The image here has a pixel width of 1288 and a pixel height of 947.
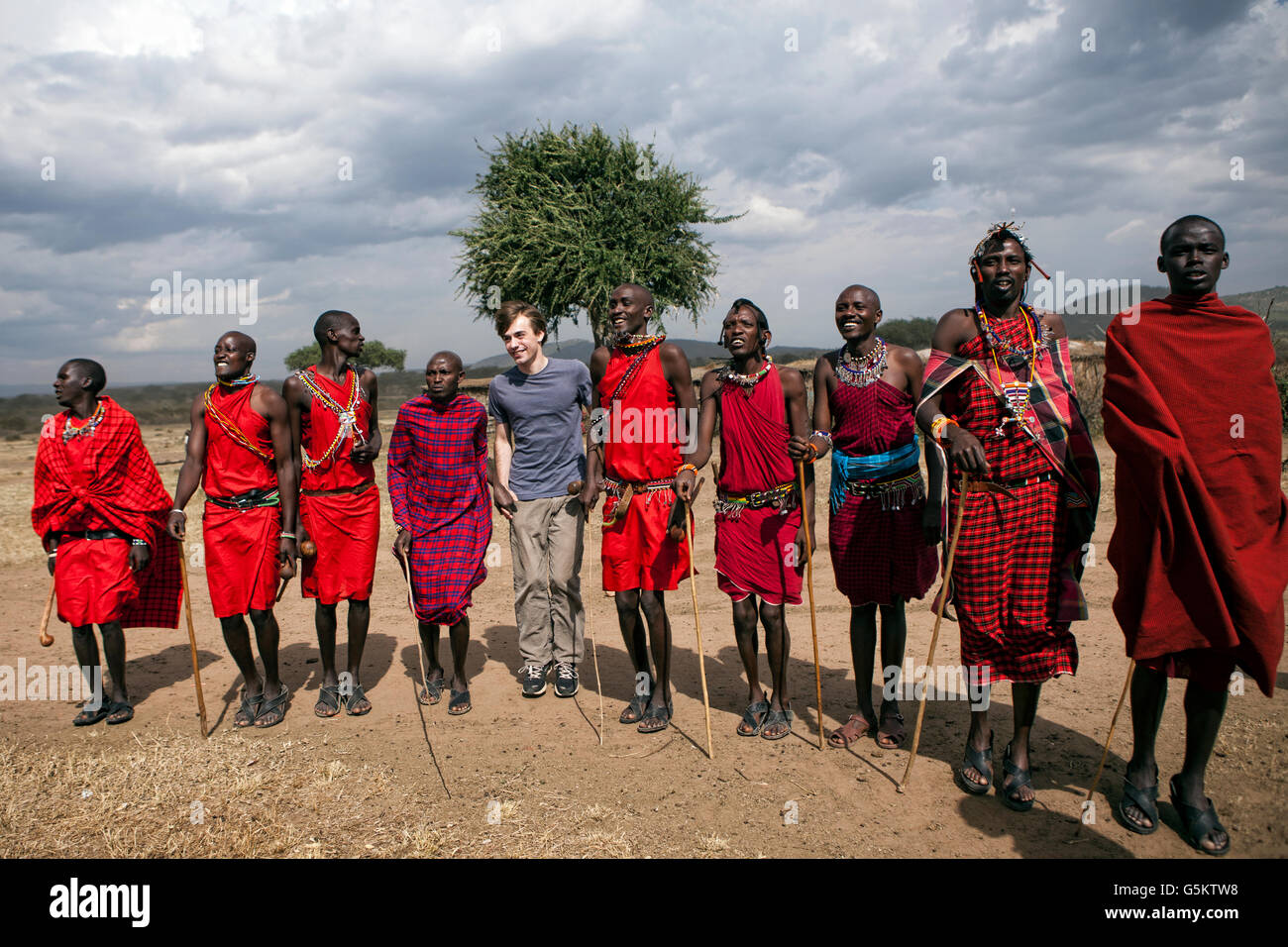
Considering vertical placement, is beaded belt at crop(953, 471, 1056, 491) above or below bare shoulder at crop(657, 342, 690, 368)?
below

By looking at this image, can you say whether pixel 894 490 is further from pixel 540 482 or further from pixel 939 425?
pixel 540 482

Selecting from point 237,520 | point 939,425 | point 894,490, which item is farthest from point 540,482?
point 939,425

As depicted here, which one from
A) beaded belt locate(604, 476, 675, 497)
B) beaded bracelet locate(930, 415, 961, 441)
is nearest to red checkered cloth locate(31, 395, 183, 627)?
beaded belt locate(604, 476, 675, 497)

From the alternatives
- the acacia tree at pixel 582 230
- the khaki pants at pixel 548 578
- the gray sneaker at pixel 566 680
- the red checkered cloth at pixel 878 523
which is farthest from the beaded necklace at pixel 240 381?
the acacia tree at pixel 582 230

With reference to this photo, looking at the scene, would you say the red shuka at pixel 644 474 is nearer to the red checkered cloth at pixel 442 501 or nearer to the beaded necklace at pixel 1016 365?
the red checkered cloth at pixel 442 501

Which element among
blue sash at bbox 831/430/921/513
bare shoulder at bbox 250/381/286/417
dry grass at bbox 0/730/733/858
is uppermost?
bare shoulder at bbox 250/381/286/417

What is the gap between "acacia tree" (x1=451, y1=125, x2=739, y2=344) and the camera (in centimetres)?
2239

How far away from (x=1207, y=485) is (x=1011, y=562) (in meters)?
0.77

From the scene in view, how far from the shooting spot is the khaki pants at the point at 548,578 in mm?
4980

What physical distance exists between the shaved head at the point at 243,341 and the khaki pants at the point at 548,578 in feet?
5.82

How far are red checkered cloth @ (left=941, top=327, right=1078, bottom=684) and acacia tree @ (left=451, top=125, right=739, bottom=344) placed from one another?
19.2m

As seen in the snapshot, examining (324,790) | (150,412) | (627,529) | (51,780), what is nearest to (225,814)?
(324,790)

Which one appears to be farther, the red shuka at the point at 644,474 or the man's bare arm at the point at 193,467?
the man's bare arm at the point at 193,467

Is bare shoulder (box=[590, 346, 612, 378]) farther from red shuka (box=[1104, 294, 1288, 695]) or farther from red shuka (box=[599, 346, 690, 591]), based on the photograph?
red shuka (box=[1104, 294, 1288, 695])
